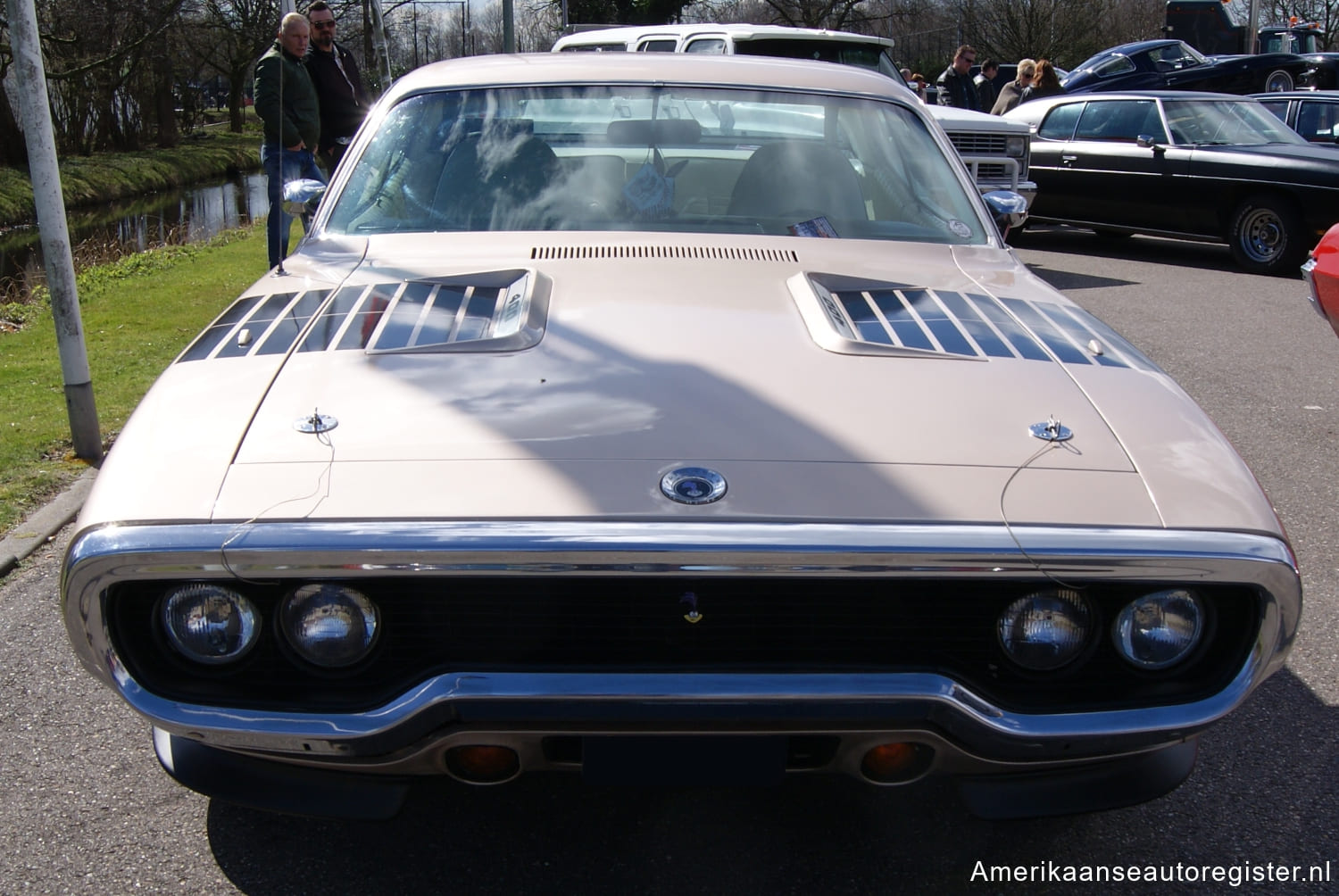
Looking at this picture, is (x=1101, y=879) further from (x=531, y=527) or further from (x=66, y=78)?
(x=66, y=78)

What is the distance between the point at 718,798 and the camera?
2699 millimetres

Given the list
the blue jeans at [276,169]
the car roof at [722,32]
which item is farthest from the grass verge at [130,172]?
the blue jeans at [276,169]

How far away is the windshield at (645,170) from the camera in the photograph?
132 inches

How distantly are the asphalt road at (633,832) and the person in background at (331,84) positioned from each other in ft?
20.4

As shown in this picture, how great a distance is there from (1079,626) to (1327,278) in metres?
4.67

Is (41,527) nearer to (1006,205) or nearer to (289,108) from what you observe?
(1006,205)

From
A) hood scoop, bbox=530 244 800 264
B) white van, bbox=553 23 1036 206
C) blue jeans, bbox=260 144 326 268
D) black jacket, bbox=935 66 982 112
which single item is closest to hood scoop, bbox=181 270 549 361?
hood scoop, bbox=530 244 800 264

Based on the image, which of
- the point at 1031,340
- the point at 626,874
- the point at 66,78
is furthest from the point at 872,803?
the point at 66,78

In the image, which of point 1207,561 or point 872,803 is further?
point 872,803

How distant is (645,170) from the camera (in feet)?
11.4

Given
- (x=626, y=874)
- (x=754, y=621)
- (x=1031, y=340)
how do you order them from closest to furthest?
1. (x=754, y=621)
2. (x=626, y=874)
3. (x=1031, y=340)

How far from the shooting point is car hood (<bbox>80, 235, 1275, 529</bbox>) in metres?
1.97

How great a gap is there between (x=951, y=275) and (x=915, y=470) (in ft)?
3.97

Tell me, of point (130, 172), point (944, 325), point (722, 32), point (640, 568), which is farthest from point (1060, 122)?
point (130, 172)
